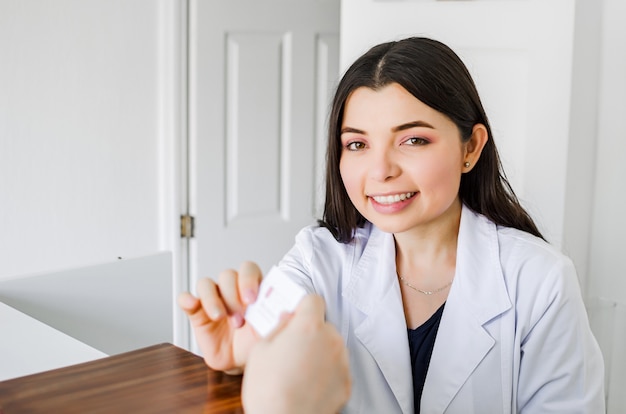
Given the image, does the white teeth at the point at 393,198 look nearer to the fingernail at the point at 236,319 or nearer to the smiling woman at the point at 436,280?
the smiling woman at the point at 436,280

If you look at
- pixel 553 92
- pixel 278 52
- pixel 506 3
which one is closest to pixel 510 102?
pixel 553 92

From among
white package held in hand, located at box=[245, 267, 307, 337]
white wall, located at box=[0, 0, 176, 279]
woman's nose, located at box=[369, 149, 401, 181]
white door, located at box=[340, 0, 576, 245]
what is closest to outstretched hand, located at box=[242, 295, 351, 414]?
white package held in hand, located at box=[245, 267, 307, 337]

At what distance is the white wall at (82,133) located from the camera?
2.47 m

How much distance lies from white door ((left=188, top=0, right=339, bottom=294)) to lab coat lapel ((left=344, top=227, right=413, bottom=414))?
139 cm

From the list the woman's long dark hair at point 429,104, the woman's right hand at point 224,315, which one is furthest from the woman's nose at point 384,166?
the woman's right hand at point 224,315

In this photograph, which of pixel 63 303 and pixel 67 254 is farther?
pixel 67 254

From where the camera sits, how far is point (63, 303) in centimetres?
155

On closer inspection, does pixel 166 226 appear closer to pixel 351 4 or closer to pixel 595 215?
pixel 351 4

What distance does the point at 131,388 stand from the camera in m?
0.93

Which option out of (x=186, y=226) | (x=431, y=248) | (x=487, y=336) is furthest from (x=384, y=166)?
(x=186, y=226)

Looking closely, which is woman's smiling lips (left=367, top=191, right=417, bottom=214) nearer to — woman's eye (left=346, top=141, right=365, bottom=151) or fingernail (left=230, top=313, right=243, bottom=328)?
woman's eye (left=346, top=141, right=365, bottom=151)

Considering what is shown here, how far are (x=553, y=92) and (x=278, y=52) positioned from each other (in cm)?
127

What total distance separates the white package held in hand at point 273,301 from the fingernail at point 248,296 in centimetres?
3

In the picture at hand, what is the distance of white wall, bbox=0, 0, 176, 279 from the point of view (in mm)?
2469
